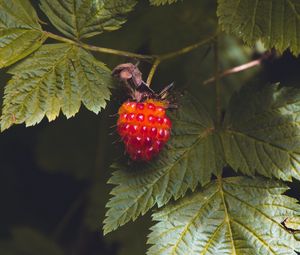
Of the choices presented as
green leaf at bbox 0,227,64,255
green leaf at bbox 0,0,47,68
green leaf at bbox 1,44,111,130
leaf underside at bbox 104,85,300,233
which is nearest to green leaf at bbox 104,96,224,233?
leaf underside at bbox 104,85,300,233

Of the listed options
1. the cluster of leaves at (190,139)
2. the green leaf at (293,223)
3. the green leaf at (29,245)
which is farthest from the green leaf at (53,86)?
the green leaf at (29,245)

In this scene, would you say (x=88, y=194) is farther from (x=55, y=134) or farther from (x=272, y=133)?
(x=272, y=133)

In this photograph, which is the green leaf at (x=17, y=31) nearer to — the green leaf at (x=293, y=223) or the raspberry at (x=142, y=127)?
the raspberry at (x=142, y=127)

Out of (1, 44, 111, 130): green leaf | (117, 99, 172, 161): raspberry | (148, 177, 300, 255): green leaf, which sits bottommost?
(148, 177, 300, 255): green leaf

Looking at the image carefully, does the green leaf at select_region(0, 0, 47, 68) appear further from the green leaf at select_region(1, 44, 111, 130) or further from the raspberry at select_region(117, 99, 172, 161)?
the raspberry at select_region(117, 99, 172, 161)

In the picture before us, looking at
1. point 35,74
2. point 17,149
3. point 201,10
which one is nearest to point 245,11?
point 35,74

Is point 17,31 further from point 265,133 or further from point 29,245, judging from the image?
point 29,245

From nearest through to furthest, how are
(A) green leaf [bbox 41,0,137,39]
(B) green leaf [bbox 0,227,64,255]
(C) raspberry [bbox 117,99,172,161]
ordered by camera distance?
(C) raspberry [bbox 117,99,172,161] → (A) green leaf [bbox 41,0,137,39] → (B) green leaf [bbox 0,227,64,255]
